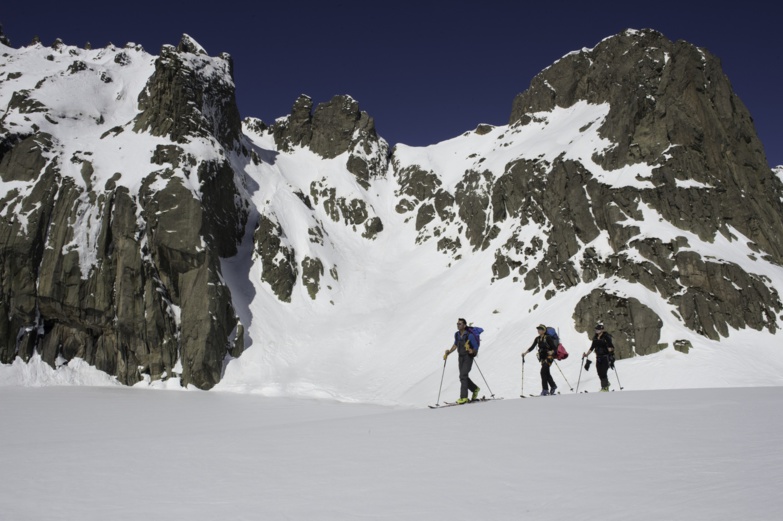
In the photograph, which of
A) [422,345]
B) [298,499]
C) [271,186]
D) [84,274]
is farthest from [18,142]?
[298,499]

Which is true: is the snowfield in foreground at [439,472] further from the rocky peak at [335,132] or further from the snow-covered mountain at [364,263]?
the rocky peak at [335,132]

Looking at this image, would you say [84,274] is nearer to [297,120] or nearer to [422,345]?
[422,345]

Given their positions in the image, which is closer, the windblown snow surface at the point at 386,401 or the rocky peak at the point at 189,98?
the windblown snow surface at the point at 386,401

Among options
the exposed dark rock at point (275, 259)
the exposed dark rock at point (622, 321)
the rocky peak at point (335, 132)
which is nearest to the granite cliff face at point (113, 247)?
the exposed dark rock at point (275, 259)

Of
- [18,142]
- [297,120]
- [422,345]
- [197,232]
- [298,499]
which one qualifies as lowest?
[298,499]

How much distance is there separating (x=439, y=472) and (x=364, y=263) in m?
54.7

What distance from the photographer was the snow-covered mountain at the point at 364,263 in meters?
32.0

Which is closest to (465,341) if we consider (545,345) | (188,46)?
(545,345)

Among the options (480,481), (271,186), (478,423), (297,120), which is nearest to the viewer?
(480,481)

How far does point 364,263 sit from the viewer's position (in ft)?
197

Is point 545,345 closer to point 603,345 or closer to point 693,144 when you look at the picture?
point 603,345

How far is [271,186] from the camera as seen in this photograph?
60.2m

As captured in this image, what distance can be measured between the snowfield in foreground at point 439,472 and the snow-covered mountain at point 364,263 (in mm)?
21892

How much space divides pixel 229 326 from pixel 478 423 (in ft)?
118
